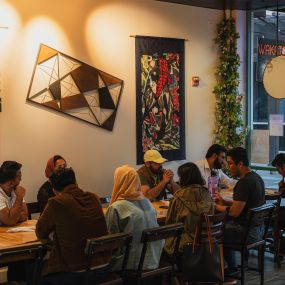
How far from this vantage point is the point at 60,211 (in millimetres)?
3416

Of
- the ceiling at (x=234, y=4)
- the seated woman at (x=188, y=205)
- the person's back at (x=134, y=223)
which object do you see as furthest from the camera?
the ceiling at (x=234, y=4)

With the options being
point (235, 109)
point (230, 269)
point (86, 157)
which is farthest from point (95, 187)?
point (235, 109)

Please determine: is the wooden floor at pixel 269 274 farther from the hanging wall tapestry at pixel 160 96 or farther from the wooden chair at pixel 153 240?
the hanging wall tapestry at pixel 160 96

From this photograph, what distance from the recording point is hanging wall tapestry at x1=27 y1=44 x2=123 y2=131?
5.66 m

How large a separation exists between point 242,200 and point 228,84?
2.95 meters

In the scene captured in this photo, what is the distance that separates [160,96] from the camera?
22.3 ft

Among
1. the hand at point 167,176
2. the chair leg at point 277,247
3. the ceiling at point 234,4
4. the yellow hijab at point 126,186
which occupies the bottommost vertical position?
the chair leg at point 277,247

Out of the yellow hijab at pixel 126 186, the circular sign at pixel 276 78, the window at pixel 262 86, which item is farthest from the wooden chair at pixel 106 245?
the window at pixel 262 86

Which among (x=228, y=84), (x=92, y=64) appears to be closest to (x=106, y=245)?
(x=92, y=64)

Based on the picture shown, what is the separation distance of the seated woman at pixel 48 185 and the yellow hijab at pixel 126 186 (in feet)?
4.35

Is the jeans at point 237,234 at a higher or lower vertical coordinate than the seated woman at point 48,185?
lower

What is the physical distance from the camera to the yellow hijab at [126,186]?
387cm

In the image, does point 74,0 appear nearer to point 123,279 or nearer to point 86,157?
point 86,157

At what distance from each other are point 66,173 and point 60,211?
0.91ft
